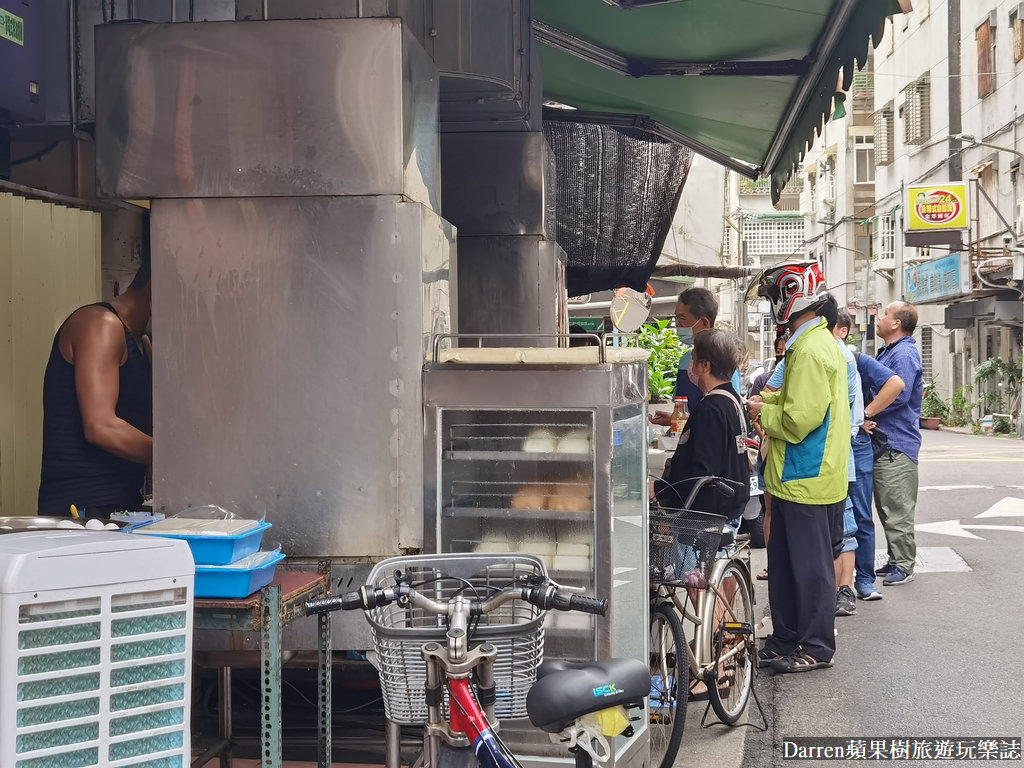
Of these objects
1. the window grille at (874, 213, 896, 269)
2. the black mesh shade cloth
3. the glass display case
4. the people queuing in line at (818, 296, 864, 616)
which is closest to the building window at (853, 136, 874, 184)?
the window grille at (874, 213, 896, 269)

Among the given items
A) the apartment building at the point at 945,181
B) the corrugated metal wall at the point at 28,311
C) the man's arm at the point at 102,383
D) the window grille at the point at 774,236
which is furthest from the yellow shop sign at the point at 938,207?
the window grille at the point at 774,236

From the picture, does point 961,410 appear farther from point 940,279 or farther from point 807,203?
point 807,203

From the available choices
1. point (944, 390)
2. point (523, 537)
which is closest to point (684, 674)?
point (523, 537)

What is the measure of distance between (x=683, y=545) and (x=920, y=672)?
7.82 feet

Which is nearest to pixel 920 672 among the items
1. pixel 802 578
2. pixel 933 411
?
pixel 802 578

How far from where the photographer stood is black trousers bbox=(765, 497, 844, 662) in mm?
5887

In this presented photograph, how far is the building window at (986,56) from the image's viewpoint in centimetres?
3083

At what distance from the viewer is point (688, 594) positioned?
4.97 m

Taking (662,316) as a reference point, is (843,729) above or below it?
below

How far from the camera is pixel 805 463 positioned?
5.93 meters

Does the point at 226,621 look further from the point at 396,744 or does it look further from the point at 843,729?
the point at 843,729

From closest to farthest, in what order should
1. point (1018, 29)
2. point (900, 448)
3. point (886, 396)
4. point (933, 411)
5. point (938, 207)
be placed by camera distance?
point (886, 396) → point (900, 448) → point (1018, 29) → point (938, 207) → point (933, 411)

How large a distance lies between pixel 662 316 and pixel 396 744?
19573 millimetres

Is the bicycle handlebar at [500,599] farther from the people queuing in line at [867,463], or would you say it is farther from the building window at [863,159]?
the building window at [863,159]
